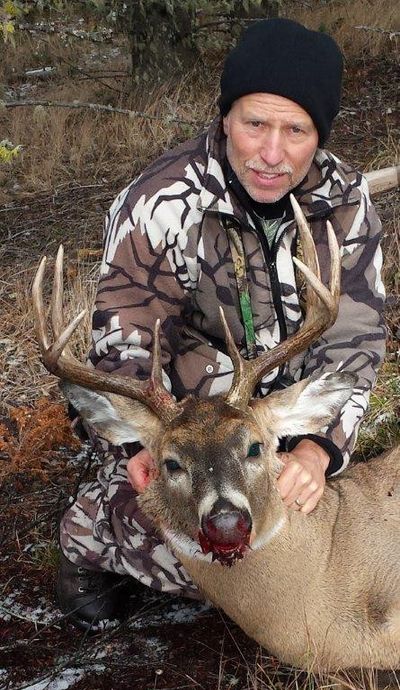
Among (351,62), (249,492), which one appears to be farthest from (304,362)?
(351,62)

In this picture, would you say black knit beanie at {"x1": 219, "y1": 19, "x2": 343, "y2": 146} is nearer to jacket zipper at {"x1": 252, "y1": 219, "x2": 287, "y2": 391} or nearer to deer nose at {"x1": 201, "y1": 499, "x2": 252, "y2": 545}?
jacket zipper at {"x1": 252, "y1": 219, "x2": 287, "y2": 391}

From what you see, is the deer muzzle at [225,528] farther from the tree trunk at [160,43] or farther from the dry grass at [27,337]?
the tree trunk at [160,43]

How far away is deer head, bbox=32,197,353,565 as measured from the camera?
2490 mm

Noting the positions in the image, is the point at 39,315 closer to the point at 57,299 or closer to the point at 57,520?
the point at 57,299

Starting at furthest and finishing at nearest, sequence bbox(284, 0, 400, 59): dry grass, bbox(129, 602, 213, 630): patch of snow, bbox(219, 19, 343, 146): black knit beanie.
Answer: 1. bbox(284, 0, 400, 59): dry grass
2. bbox(129, 602, 213, 630): patch of snow
3. bbox(219, 19, 343, 146): black knit beanie

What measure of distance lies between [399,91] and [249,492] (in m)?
6.34

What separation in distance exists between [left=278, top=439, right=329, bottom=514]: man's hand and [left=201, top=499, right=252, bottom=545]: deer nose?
0.45 metres

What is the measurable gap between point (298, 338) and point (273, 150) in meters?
0.73

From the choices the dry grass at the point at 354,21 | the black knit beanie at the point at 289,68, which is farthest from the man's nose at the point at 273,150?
the dry grass at the point at 354,21

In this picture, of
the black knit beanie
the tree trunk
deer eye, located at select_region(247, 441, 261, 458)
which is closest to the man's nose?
the black knit beanie

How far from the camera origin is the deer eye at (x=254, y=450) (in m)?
2.62

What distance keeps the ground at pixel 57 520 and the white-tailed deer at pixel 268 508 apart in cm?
28

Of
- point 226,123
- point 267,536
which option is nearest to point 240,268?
point 226,123

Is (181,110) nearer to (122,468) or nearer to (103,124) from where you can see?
(103,124)
